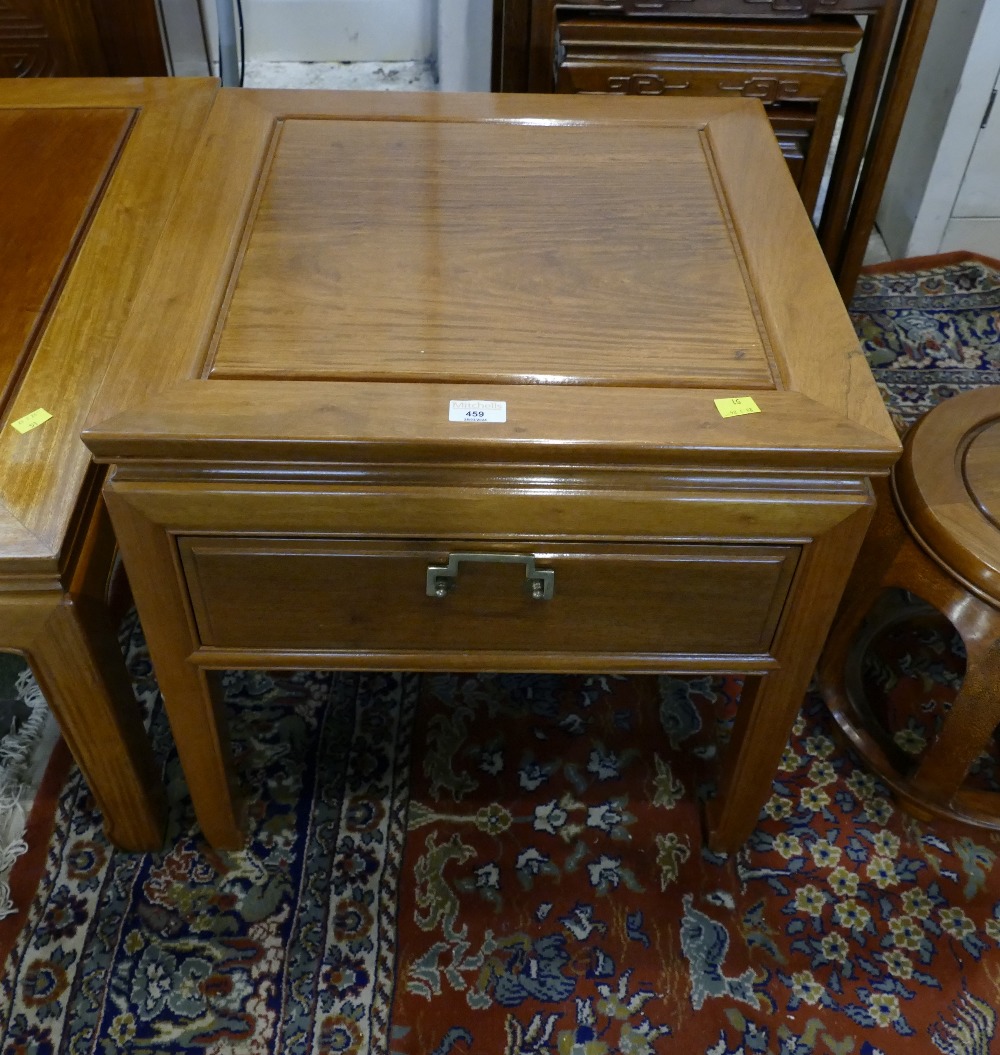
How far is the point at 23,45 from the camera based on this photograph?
1512 millimetres

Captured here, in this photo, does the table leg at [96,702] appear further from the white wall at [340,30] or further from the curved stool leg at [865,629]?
the white wall at [340,30]

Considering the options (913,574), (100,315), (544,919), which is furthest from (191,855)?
(913,574)

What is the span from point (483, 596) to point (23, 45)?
124cm

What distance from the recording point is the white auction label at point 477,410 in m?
0.74

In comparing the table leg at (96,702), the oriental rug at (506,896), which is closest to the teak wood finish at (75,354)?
the table leg at (96,702)

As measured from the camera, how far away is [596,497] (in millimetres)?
751

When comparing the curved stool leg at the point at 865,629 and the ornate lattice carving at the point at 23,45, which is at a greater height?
the ornate lattice carving at the point at 23,45

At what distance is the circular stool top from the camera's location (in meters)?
0.98

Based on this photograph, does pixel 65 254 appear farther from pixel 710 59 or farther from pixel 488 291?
pixel 710 59

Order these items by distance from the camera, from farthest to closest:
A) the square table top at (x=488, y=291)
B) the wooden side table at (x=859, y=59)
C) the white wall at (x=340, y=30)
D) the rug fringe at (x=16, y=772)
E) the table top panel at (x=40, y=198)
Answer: the white wall at (x=340, y=30) < the wooden side table at (x=859, y=59) < the rug fringe at (x=16, y=772) < the table top panel at (x=40, y=198) < the square table top at (x=488, y=291)

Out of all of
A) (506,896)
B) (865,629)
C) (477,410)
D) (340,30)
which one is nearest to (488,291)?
(477,410)

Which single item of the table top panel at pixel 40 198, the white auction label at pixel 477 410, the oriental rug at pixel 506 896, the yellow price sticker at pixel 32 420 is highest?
the white auction label at pixel 477 410

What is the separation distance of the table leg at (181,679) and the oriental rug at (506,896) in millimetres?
77

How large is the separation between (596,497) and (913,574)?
17.7 inches
